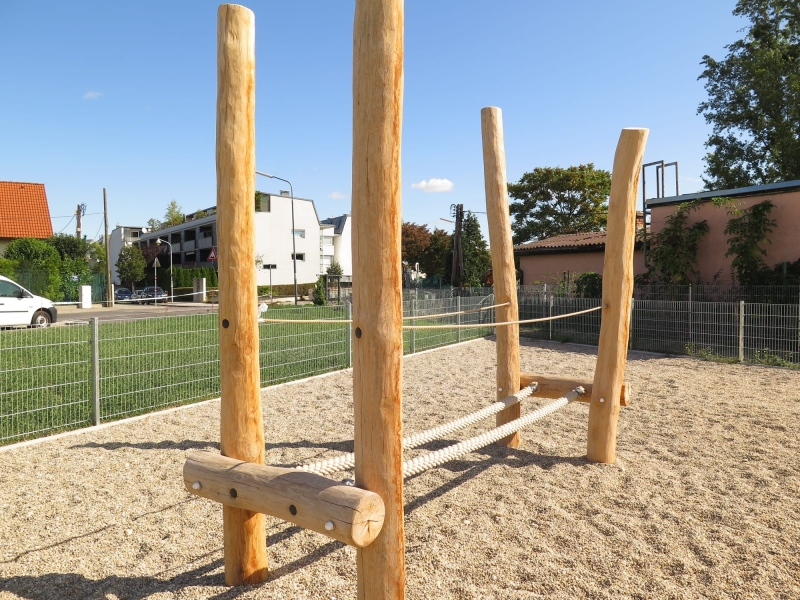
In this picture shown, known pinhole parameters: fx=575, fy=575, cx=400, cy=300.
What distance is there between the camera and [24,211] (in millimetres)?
32938

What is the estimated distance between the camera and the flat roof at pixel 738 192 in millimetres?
12977

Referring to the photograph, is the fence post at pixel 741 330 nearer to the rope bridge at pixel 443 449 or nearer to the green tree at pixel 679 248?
the green tree at pixel 679 248

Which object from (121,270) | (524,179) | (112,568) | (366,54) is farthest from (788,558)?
(121,270)

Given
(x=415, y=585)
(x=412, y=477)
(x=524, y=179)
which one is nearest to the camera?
(x=415, y=585)

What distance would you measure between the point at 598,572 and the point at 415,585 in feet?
3.32

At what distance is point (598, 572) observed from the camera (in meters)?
3.15

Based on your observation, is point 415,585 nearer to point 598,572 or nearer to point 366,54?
point 598,572

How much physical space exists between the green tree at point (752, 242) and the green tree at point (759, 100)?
11434 mm

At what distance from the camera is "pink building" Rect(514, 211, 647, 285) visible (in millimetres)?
21422

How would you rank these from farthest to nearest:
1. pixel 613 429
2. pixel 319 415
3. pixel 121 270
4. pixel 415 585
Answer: pixel 121 270, pixel 319 415, pixel 613 429, pixel 415 585

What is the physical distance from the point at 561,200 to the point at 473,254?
10694 mm

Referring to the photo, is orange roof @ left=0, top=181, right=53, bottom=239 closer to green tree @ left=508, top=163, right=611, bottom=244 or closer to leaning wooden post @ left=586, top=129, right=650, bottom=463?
green tree @ left=508, top=163, right=611, bottom=244

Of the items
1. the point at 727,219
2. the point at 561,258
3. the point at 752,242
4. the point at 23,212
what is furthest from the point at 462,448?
the point at 23,212

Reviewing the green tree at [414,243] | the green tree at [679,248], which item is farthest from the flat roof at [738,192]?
the green tree at [414,243]
